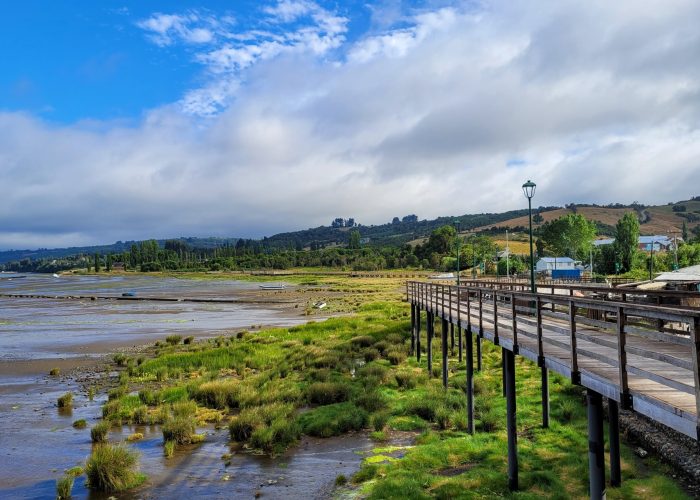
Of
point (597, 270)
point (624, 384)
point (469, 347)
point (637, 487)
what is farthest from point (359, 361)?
point (597, 270)

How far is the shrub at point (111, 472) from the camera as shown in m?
13.1

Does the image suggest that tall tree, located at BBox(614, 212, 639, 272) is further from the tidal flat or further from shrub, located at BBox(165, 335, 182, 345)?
shrub, located at BBox(165, 335, 182, 345)

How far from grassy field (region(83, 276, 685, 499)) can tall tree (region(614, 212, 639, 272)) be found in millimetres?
62292

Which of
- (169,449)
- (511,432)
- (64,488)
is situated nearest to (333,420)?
(169,449)

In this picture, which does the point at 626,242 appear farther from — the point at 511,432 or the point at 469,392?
the point at 511,432

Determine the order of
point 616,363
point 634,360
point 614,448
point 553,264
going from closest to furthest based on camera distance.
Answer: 1. point 616,363
2. point 634,360
3. point 614,448
4. point 553,264

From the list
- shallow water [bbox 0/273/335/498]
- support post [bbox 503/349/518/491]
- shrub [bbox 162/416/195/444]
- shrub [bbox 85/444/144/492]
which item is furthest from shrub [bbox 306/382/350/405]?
support post [bbox 503/349/518/491]

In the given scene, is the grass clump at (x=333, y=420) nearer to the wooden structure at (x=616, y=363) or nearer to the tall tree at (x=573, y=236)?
the wooden structure at (x=616, y=363)

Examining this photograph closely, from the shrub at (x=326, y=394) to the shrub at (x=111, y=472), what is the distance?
773cm

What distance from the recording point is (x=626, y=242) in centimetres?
8244

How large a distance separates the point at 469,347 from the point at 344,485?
5.98m

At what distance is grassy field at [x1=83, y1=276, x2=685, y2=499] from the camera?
12.6 metres

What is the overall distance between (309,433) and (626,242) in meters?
79.8

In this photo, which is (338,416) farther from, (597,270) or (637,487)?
(597,270)
